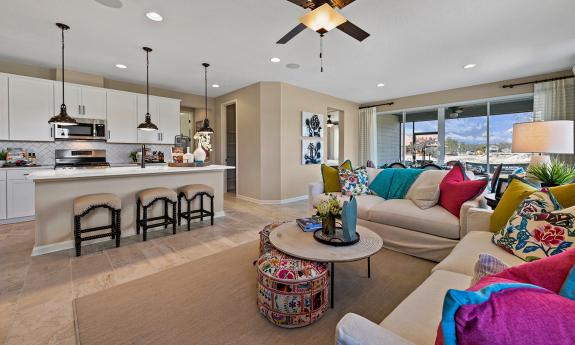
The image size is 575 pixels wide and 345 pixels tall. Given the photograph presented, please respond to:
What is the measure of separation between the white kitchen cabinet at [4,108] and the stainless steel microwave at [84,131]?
0.61 m

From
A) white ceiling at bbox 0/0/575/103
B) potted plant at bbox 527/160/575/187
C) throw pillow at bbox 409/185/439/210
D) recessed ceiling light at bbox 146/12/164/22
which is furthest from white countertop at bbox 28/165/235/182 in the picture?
potted plant at bbox 527/160/575/187

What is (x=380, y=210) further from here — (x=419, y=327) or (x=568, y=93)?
(x=568, y=93)

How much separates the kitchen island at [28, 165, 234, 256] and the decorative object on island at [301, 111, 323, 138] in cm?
285

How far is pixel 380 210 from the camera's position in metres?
3.02

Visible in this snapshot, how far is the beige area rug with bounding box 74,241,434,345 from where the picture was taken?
5.18 ft

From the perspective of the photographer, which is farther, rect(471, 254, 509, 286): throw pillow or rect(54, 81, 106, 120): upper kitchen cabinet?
rect(54, 81, 106, 120): upper kitchen cabinet

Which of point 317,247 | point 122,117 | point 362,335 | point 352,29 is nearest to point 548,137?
point 352,29

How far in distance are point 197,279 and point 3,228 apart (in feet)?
12.0

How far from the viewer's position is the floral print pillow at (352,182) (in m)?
3.68

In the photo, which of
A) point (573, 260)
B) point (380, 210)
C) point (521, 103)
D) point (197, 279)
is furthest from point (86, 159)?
point (521, 103)

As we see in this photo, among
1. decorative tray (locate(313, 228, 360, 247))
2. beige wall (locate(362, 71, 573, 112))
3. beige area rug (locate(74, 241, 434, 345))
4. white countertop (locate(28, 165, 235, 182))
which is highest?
beige wall (locate(362, 71, 573, 112))

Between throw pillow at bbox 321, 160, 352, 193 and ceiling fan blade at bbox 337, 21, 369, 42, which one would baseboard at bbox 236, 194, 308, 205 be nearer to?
throw pillow at bbox 321, 160, 352, 193

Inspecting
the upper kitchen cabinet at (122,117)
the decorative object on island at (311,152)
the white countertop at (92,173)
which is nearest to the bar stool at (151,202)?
the white countertop at (92,173)

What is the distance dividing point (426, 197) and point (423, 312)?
210 cm
